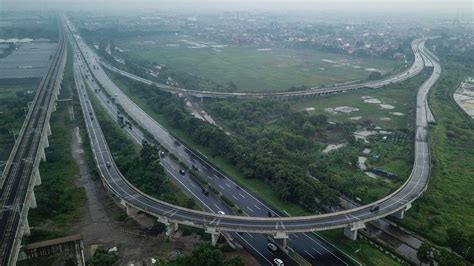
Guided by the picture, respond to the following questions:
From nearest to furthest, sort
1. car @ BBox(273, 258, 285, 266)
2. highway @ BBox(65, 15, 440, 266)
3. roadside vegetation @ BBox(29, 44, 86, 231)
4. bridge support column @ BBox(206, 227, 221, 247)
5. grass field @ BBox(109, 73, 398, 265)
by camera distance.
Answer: car @ BBox(273, 258, 285, 266) → grass field @ BBox(109, 73, 398, 265) → bridge support column @ BBox(206, 227, 221, 247) → highway @ BBox(65, 15, 440, 266) → roadside vegetation @ BBox(29, 44, 86, 231)

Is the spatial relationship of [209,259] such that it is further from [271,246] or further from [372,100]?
[372,100]

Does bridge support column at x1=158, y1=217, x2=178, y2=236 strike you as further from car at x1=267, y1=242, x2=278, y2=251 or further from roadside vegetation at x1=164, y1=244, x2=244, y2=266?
car at x1=267, y1=242, x2=278, y2=251

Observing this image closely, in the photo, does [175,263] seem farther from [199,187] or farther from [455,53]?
[455,53]

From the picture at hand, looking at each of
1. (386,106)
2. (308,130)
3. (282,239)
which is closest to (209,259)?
(282,239)

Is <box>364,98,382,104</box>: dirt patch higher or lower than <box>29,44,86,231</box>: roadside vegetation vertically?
higher

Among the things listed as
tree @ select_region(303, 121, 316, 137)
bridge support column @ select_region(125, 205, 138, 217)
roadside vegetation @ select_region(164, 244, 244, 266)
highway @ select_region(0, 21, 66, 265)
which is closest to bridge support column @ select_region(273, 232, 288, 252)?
roadside vegetation @ select_region(164, 244, 244, 266)

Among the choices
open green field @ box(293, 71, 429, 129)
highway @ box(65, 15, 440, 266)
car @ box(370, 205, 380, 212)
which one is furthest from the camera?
open green field @ box(293, 71, 429, 129)

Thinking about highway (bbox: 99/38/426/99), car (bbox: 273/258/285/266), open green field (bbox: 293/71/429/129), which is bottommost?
car (bbox: 273/258/285/266)
